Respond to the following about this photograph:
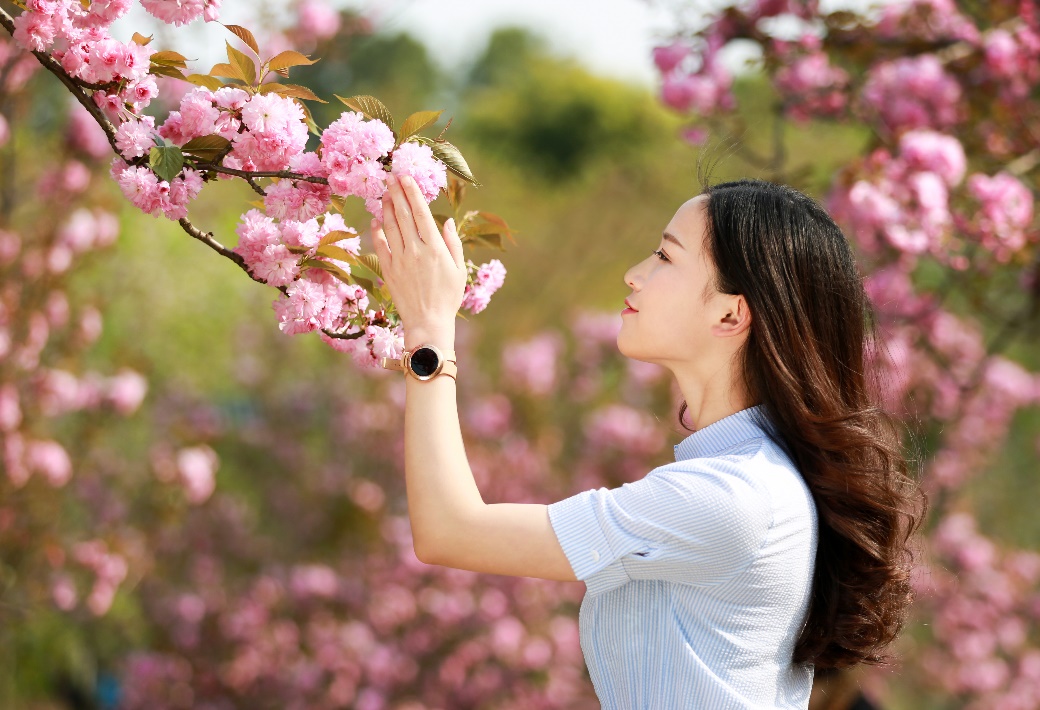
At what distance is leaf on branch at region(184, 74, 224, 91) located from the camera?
1.24 metres

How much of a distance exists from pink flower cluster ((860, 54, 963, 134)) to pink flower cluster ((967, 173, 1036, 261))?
420 millimetres

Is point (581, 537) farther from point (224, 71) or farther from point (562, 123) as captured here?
point (562, 123)

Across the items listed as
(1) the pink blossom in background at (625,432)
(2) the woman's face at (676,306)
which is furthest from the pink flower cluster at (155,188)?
(1) the pink blossom in background at (625,432)

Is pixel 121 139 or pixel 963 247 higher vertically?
pixel 121 139

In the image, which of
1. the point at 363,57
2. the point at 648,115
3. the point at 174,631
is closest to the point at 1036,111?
the point at 174,631

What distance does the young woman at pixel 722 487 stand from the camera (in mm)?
1145

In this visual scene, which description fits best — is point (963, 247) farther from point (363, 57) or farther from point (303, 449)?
point (363, 57)

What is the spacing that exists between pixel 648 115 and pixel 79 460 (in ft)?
65.5

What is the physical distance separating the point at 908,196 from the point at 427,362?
2.41 meters

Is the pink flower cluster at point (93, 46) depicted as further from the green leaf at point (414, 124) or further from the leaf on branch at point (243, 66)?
the green leaf at point (414, 124)

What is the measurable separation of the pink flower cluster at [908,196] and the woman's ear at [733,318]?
198 centimetres

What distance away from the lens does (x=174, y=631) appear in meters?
4.21

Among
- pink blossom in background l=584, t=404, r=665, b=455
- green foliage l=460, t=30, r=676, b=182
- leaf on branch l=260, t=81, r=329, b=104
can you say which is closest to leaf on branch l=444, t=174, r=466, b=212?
leaf on branch l=260, t=81, r=329, b=104

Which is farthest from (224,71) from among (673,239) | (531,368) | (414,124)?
(531,368)
